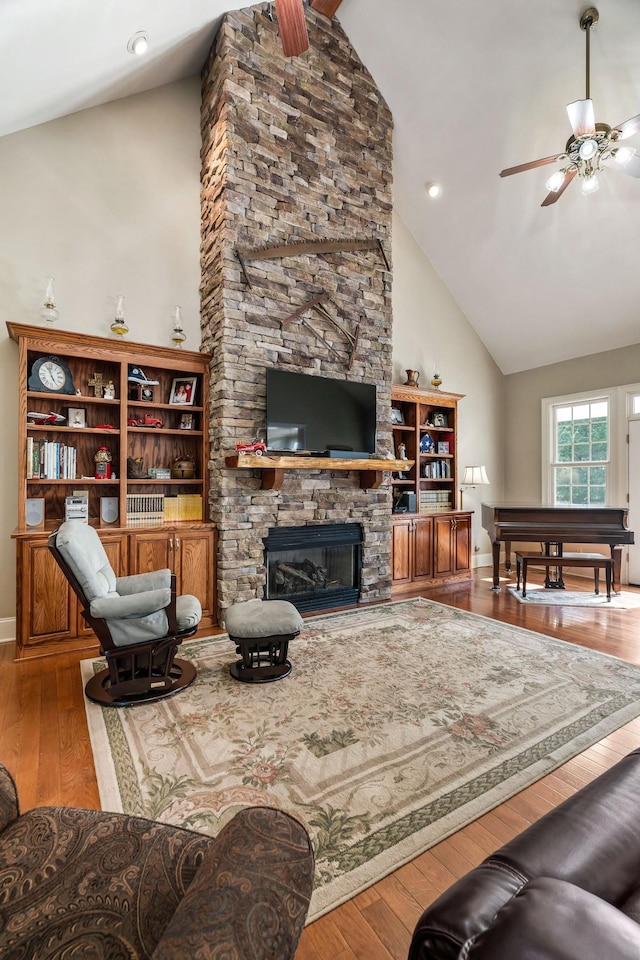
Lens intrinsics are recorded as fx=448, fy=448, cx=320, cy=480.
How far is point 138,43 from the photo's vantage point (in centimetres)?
328

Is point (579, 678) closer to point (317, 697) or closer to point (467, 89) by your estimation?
point (317, 697)

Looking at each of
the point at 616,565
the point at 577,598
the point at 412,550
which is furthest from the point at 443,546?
the point at 616,565

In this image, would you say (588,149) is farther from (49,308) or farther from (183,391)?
(49,308)

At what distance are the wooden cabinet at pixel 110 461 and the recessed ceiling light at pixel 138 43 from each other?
2.10 metres

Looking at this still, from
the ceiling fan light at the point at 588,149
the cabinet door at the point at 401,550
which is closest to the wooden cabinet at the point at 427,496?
the cabinet door at the point at 401,550

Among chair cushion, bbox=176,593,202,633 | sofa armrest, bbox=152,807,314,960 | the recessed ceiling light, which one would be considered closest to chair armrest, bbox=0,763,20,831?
sofa armrest, bbox=152,807,314,960

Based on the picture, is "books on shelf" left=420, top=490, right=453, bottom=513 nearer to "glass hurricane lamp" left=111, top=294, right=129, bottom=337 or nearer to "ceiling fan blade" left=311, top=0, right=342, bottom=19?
"glass hurricane lamp" left=111, top=294, right=129, bottom=337

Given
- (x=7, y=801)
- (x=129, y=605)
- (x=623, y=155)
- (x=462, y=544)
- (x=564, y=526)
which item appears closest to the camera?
(x=7, y=801)

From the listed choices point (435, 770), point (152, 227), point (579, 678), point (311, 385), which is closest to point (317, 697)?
point (435, 770)

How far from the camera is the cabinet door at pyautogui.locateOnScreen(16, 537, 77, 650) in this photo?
10.5 feet

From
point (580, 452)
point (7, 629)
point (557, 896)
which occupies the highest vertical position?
point (580, 452)

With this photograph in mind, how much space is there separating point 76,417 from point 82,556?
1767 mm

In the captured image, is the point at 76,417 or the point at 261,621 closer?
the point at 261,621

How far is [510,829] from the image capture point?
167 cm
